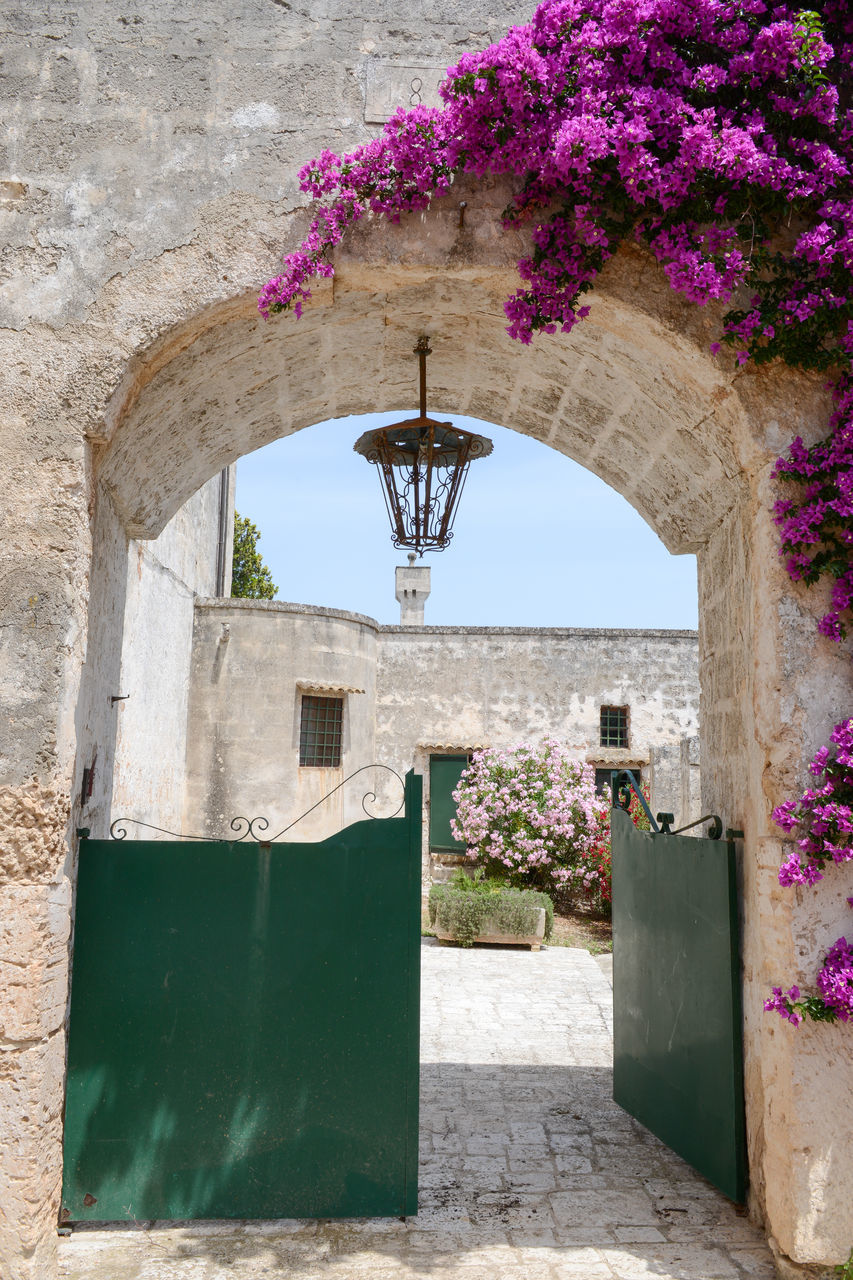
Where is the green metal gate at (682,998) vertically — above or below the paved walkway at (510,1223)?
above

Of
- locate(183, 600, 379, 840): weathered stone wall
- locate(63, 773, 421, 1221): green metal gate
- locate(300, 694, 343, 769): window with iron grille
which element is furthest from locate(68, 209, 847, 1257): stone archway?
locate(300, 694, 343, 769): window with iron grille

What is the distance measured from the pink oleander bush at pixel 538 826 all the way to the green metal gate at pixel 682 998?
22.9 ft

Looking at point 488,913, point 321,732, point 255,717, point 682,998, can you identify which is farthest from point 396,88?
point 321,732

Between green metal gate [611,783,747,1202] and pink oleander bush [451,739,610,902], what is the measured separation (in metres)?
6.97

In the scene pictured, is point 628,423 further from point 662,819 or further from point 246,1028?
point 246,1028

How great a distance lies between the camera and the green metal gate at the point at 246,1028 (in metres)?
3.79

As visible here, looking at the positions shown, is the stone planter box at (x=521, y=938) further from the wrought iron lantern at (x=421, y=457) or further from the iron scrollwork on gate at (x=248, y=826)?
the wrought iron lantern at (x=421, y=457)

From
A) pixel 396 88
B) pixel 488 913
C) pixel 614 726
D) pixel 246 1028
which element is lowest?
pixel 488 913

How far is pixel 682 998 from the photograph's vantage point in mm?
4371

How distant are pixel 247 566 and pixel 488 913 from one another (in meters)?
15.7

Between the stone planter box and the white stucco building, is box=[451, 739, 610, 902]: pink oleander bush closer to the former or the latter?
the stone planter box

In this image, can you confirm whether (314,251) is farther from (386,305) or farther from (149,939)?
(149,939)

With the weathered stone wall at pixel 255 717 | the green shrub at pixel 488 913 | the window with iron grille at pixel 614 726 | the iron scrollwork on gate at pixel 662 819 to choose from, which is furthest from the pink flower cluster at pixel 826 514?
the window with iron grille at pixel 614 726

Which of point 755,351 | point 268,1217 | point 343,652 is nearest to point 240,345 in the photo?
point 755,351
